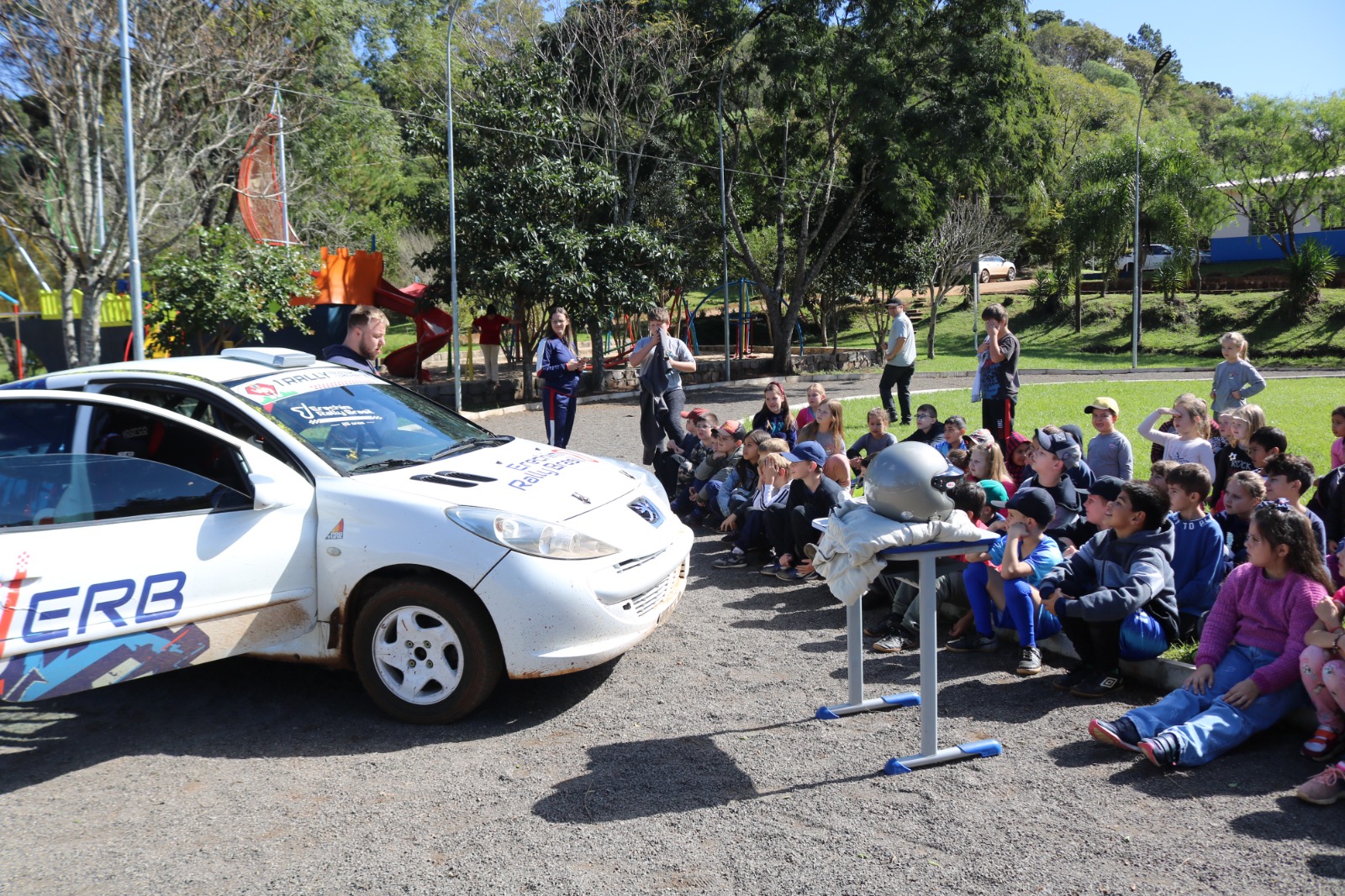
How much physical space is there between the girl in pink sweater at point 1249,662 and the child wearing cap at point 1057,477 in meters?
1.88

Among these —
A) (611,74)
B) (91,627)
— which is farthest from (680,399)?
(611,74)

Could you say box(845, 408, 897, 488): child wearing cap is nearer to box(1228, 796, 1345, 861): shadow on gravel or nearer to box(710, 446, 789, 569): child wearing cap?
box(710, 446, 789, 569): child wearing cap

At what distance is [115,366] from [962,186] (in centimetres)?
2327

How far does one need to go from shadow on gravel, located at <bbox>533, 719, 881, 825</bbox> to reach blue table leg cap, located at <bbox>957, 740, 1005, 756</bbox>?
426 mm

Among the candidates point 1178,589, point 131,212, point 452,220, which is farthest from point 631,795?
point 452,220

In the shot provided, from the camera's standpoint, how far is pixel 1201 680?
177 inches

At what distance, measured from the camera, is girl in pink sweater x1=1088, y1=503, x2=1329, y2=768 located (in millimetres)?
4254

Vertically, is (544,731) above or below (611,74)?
below

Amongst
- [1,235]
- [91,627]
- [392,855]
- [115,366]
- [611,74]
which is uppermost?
[611,74]

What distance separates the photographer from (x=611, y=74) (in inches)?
903

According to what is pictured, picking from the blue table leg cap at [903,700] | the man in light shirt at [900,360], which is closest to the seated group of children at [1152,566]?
the blue table leg cap at [903,700]

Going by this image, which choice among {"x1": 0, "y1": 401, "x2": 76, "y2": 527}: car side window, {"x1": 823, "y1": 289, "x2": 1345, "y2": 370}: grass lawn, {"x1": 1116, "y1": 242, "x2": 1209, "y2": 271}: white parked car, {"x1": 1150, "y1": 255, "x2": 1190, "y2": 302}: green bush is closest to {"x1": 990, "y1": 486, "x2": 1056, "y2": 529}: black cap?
{"x1": 0, "y1": 401, "x2": 76, "y2": 527}: car side window

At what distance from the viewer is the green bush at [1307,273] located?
31938 millimetres

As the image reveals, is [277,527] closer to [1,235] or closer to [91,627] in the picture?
[91,627]
